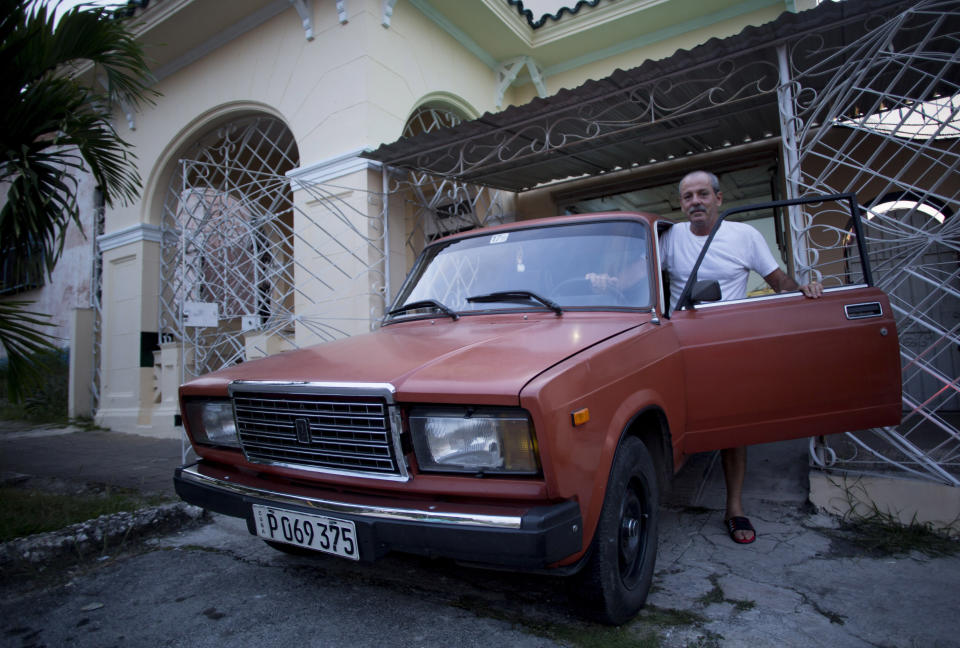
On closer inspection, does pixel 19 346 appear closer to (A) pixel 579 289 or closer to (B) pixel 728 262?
(A) pixel 579 289

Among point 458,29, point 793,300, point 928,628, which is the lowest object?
point 928,628

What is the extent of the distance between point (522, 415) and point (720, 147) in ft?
18.4

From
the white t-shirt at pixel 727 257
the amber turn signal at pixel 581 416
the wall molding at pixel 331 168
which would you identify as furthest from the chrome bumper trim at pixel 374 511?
the wall molding at pixel 331 168

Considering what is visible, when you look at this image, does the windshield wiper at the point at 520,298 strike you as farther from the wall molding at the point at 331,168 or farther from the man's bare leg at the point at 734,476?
the wall molding at the point at 331,168

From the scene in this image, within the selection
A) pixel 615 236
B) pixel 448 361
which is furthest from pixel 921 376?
pixel 448 361

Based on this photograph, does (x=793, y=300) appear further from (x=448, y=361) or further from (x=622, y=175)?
(x=622, y=175)

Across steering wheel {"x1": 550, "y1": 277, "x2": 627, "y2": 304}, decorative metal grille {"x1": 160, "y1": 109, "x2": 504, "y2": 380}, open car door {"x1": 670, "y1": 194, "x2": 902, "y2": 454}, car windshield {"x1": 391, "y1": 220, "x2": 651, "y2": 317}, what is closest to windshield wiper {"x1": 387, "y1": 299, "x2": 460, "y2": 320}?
car windshield {"x1": 391, "y1": 220, "x2": 651, "y2": 317}

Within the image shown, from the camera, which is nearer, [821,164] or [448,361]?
[448,361]

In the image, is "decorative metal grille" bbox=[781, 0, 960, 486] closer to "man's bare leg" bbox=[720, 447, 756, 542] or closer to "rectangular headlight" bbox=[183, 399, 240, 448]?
"man's bare leg" bbox=[720, 447, 756, 542]

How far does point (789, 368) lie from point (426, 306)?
5.93ft

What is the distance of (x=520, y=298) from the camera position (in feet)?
8.98

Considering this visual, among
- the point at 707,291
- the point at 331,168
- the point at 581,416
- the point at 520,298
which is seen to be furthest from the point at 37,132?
the point at 707,291

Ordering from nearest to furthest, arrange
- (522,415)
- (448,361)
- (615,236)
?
(522,415)
(448,361)
(615,236)

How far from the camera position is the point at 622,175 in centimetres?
694
